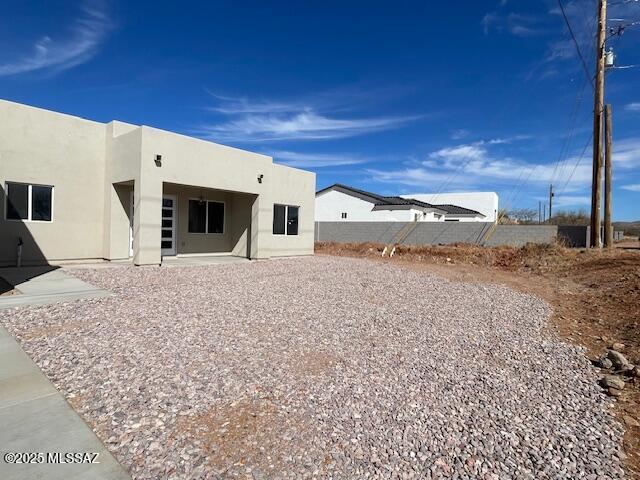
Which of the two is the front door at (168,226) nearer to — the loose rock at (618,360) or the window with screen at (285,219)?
the window with screen at (285,219)

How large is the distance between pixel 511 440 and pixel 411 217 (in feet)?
92.4

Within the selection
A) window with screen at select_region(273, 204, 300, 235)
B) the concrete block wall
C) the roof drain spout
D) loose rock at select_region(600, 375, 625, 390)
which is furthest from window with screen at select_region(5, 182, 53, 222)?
the concrete block wall

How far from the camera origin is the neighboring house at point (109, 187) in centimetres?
1102

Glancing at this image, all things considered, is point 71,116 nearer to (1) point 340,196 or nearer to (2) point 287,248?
(2) point 287,248

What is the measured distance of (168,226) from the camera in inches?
580

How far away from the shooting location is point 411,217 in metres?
30.4

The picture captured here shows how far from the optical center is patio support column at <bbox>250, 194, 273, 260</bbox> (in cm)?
1581

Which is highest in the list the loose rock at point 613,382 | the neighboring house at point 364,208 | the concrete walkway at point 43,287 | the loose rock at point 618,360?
the neighboring house at point 364,208

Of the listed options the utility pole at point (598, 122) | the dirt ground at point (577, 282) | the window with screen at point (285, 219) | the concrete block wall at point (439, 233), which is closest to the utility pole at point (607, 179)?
the utility pole at point (598, 122)

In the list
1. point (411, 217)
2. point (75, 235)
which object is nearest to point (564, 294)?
point (75, 235)

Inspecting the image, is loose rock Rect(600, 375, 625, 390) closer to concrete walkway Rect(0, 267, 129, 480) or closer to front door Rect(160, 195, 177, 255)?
concrete walkway Rect(0, 267, 129, 480)

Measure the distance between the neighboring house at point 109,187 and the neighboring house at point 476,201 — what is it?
107ft

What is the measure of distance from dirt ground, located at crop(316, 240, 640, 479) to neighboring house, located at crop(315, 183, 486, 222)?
7951mm

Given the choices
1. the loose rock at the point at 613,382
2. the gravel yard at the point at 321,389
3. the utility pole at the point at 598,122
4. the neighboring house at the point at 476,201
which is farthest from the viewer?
the neighboring house at the point at 476,201
